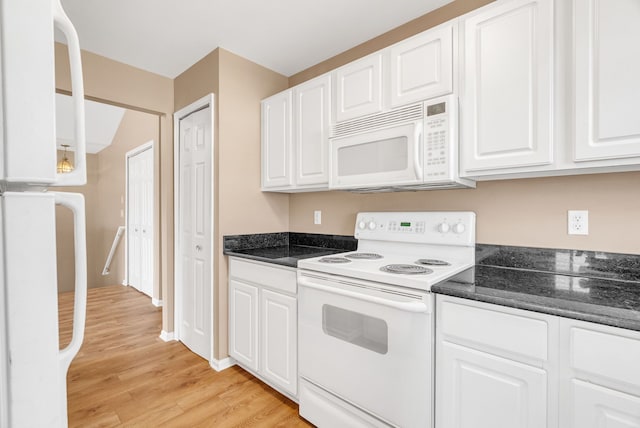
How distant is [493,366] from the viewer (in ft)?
3.84

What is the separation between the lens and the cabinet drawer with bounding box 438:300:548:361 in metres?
1.08

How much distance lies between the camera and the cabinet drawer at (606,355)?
0.93 m

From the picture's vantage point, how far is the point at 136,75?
273cm

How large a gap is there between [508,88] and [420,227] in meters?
0.87

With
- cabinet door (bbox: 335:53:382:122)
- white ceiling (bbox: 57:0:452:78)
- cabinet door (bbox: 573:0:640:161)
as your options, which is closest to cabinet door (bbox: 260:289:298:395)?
Answer: cabinet door (bbox: 335:53:382:122)

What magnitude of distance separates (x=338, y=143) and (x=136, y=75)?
2.02 m

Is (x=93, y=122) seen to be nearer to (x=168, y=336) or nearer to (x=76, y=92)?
(x=168, y=336)

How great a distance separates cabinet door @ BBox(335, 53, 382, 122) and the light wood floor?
6.31ft

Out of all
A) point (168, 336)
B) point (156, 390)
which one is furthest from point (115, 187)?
point (156, 390)

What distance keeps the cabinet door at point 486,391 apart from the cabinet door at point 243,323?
1300 mm

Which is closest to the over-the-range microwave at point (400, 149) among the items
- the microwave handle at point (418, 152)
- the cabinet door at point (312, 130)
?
the microwave handle at point (418, 152)

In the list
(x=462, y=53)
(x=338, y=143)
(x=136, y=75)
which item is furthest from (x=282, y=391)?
(x=136, y=75)

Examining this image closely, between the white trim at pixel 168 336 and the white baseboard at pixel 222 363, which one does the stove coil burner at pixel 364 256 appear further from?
the white trim at pixel 168 336

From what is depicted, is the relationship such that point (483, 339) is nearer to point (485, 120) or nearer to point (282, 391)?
point (485, 120)
